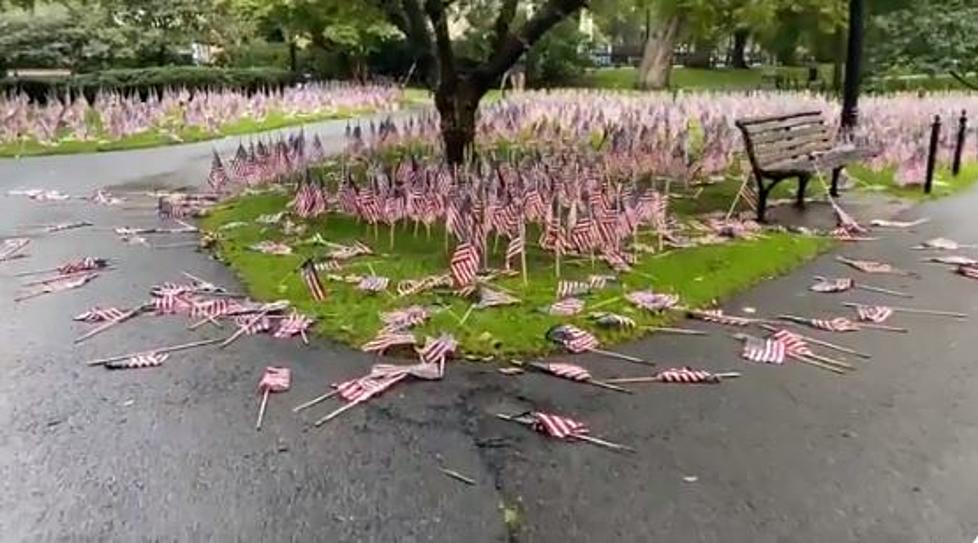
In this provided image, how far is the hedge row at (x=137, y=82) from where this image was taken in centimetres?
1906

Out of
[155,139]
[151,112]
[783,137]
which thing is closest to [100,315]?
[783,137]

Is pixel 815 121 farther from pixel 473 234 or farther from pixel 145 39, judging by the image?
pixel 145 39

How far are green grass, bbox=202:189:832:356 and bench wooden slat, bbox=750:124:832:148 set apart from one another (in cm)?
117

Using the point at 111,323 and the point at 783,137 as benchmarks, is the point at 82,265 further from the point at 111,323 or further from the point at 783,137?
the point at 783,137

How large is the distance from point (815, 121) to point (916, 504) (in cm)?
704

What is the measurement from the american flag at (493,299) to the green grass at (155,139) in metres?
9.90

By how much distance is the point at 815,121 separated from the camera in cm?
984

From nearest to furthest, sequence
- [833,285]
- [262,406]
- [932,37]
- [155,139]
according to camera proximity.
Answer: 1. [262,406]
2. [833,285]
3. [155,139]
4. [932,37]

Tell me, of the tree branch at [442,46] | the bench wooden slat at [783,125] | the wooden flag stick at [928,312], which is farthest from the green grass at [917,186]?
the tree branch at [442,46]

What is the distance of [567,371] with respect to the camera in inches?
187

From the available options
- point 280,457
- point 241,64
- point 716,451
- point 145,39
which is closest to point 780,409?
point 716,451

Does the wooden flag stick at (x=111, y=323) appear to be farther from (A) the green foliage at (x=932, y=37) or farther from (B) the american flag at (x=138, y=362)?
(A) the green foliage at (x=932, y=37)

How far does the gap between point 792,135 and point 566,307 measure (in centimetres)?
464

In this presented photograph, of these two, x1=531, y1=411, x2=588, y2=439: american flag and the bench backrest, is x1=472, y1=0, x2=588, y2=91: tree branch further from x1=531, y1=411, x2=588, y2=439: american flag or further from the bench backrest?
x1=531, y1=411, x2=588, y2=439: american flag
